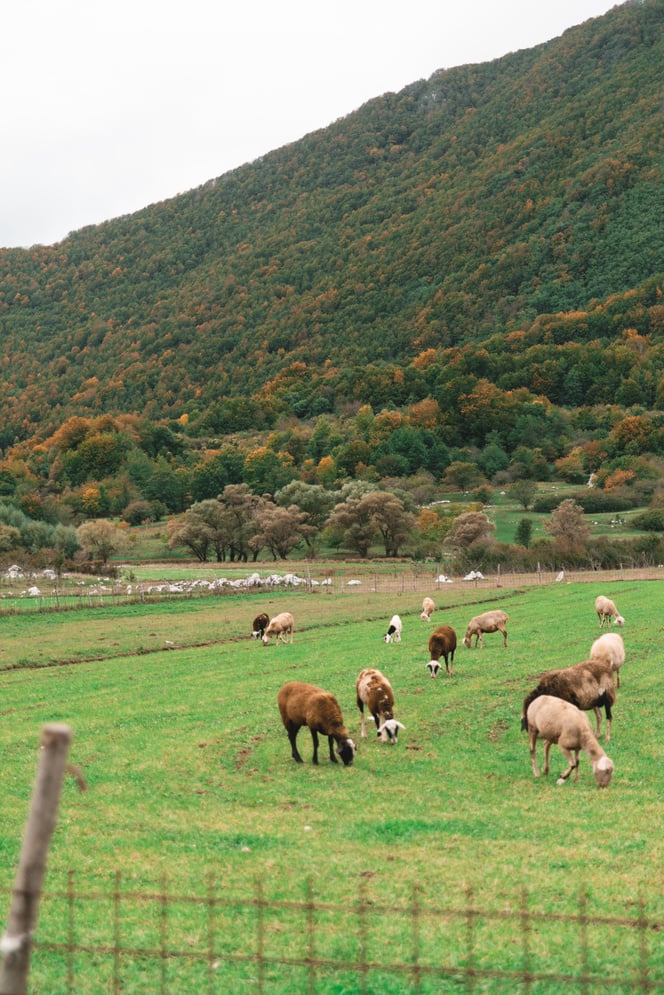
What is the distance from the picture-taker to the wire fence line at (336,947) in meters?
7.65

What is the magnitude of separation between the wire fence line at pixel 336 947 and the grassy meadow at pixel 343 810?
34 millimetres

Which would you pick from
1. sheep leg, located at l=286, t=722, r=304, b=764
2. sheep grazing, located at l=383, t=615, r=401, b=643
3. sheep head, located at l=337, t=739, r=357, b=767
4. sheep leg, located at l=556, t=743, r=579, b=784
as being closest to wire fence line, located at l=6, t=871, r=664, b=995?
sheep leg, located at l=556, t=743, r=579, b=784

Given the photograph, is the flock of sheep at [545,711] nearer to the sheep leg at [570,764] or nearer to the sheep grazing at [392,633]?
the sheep leg at [570,764]

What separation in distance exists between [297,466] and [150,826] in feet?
503

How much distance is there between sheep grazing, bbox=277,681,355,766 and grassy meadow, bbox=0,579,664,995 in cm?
38

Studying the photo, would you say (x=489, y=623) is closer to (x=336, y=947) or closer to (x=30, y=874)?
(x=336, y=947)

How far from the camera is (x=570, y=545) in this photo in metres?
85.1

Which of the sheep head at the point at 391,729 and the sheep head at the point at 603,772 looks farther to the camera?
the sheep head at the point at 391,729

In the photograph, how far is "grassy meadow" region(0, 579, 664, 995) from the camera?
8711 millimetres

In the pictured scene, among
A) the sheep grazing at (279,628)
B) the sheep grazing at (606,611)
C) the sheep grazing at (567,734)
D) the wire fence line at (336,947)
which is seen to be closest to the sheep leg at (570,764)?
the sheep grazing at (567,734)

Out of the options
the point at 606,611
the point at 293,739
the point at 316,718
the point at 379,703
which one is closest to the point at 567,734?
the point at 316,718

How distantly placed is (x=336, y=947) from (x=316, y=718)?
24.8 feet

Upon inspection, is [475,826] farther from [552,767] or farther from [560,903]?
[552,767]

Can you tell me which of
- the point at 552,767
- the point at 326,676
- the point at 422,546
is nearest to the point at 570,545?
the point at 422,546
